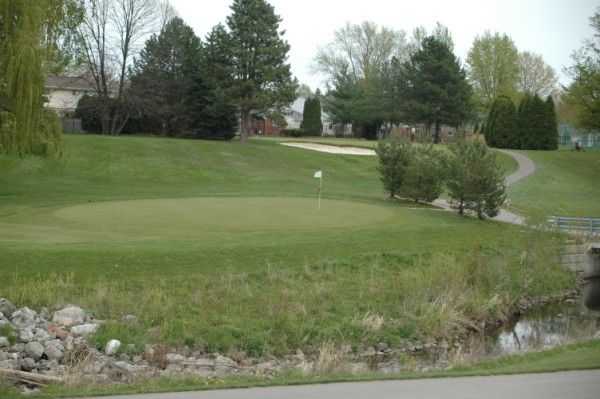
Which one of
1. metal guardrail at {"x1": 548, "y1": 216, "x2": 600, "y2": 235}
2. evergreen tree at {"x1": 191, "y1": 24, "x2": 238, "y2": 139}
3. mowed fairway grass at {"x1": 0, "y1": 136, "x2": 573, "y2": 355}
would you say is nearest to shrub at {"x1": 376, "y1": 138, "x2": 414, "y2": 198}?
mowed fairway grass at {"x1": 0, "y1": 136, "x2": 573, "y2": 355}

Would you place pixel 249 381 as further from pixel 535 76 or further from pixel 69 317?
pixel 535 76

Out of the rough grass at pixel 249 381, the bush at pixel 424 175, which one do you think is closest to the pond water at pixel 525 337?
the rough grass at pixel 249 381

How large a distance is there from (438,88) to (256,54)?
1755cm

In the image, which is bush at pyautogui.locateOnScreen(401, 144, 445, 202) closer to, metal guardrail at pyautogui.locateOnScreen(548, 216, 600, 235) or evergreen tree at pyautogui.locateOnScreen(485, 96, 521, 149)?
metal guardrail at pyautogui.locateOnScreen(548, 216, 600, 235)

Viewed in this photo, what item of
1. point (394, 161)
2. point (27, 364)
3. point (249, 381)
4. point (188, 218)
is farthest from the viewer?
point (394, 161)

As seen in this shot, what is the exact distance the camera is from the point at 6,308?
51.0 ft

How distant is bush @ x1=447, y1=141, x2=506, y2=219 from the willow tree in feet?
55.4

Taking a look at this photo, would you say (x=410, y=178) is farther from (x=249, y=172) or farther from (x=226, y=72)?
(x=226, y=72)

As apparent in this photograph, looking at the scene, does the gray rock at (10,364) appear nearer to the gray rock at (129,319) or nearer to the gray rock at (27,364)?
the gray rock at (27,364)

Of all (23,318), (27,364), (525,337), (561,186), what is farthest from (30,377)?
(561,186)

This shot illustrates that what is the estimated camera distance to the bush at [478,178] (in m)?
28.8

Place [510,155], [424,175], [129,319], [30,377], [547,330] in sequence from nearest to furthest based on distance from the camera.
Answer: [30,377] → [129,319] → [547,330] → [424,175] → [510,155]

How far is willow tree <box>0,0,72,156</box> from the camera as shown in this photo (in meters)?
26.4

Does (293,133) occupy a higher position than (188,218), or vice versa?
(293,133)
